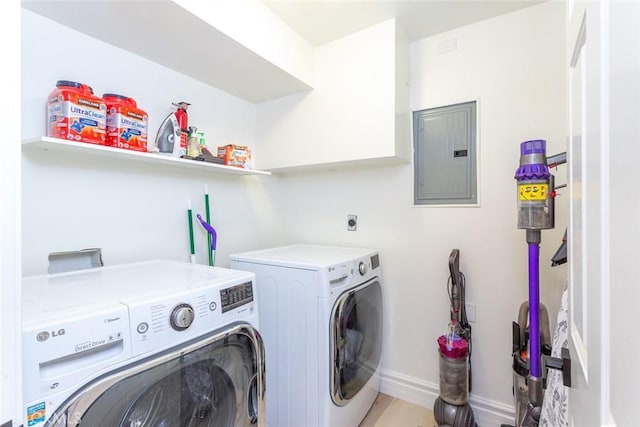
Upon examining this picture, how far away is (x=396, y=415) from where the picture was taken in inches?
73.8

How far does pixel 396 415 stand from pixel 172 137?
216cm

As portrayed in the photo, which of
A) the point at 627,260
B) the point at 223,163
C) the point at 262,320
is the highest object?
the point at 223,163

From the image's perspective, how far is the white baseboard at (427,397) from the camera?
5.67ft

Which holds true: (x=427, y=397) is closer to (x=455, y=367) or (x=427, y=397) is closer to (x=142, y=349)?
(x=455, y=367)

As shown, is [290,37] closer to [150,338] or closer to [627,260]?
[150,338]

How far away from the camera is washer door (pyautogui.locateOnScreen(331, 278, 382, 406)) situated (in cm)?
150

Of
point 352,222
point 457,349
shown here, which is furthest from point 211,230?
point 457,349

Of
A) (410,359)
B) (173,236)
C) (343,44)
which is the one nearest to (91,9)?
(173,236)

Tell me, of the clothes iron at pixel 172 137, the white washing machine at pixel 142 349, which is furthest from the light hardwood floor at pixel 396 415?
the clothes iron at pixel 172 137

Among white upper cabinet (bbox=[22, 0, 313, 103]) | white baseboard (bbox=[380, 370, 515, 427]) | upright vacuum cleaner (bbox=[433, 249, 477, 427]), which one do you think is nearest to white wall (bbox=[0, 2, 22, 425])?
white upper cabinet (bbox=[22, 0, 313, 103])

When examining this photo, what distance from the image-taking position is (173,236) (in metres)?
1.79

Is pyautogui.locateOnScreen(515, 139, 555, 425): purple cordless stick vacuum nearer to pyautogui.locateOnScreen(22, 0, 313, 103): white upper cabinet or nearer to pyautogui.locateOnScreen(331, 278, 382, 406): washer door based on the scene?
pyautogui.locateOnScreen(331, 278, 382, 406): washer door

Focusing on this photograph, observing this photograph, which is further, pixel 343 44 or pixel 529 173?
pixel 343 44

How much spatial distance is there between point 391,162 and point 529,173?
904mm
